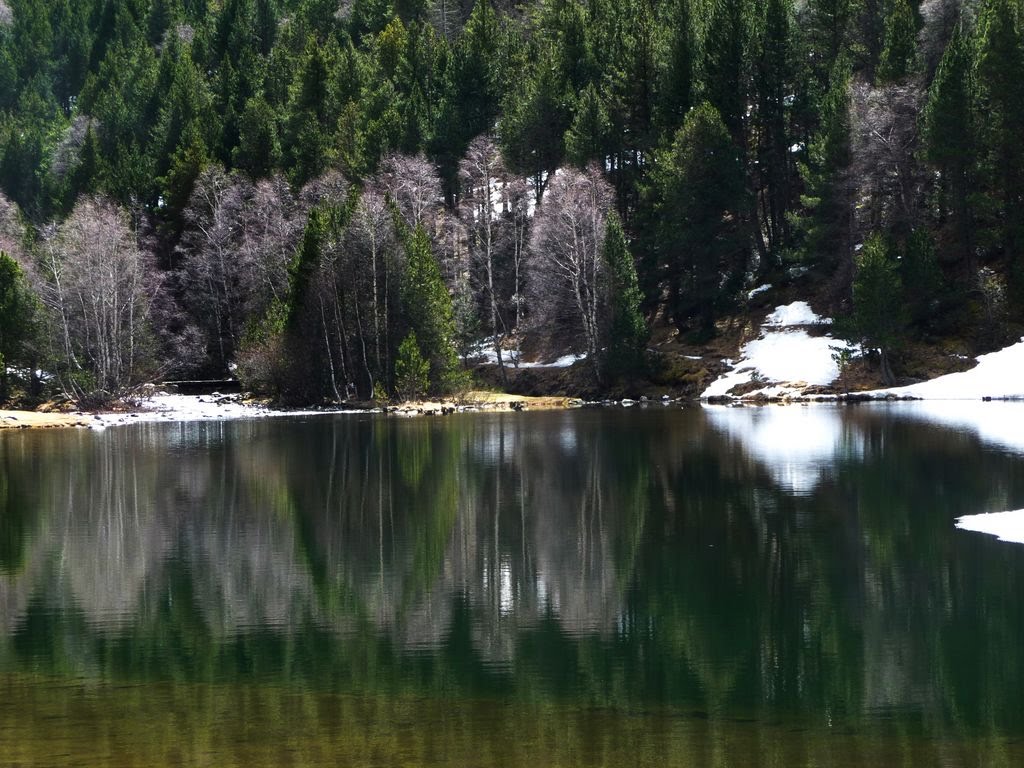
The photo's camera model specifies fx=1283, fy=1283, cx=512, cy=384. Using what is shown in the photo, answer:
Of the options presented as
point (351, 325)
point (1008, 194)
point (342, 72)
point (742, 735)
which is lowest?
point (742, 735)

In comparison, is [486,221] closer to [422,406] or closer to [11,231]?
[422,406]

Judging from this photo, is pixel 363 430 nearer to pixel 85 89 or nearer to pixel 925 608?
pixel 925 608

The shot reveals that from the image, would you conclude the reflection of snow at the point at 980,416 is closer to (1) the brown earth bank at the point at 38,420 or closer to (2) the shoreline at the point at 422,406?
(2) the shoreline at the point at 422,406

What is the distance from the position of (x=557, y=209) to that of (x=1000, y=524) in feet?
155

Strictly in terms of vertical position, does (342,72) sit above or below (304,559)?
above

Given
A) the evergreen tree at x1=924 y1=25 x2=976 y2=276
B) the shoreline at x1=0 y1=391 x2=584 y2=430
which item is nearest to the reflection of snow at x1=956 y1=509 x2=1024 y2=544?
the shoreline at x1=0 y1=391 x2=584 y2=430

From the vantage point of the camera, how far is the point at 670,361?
69.0 meters

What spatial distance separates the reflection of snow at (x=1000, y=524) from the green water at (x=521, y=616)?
498mm

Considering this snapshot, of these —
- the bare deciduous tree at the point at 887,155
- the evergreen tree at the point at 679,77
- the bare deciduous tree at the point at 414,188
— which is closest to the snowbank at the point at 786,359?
the bare deciduous tree at the point at 887,155

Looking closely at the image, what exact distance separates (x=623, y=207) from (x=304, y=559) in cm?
5906

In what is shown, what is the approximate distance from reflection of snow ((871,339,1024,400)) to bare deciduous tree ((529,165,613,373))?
15.9 m

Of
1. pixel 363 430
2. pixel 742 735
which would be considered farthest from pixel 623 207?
pixel 742 735

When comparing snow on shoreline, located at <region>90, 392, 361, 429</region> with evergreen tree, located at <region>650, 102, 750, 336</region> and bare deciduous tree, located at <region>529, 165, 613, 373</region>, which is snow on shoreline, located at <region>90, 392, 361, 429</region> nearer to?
bare deciduous tree, located at <region>529, 165, 613, 373</region>

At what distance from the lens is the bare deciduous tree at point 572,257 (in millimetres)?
67938
